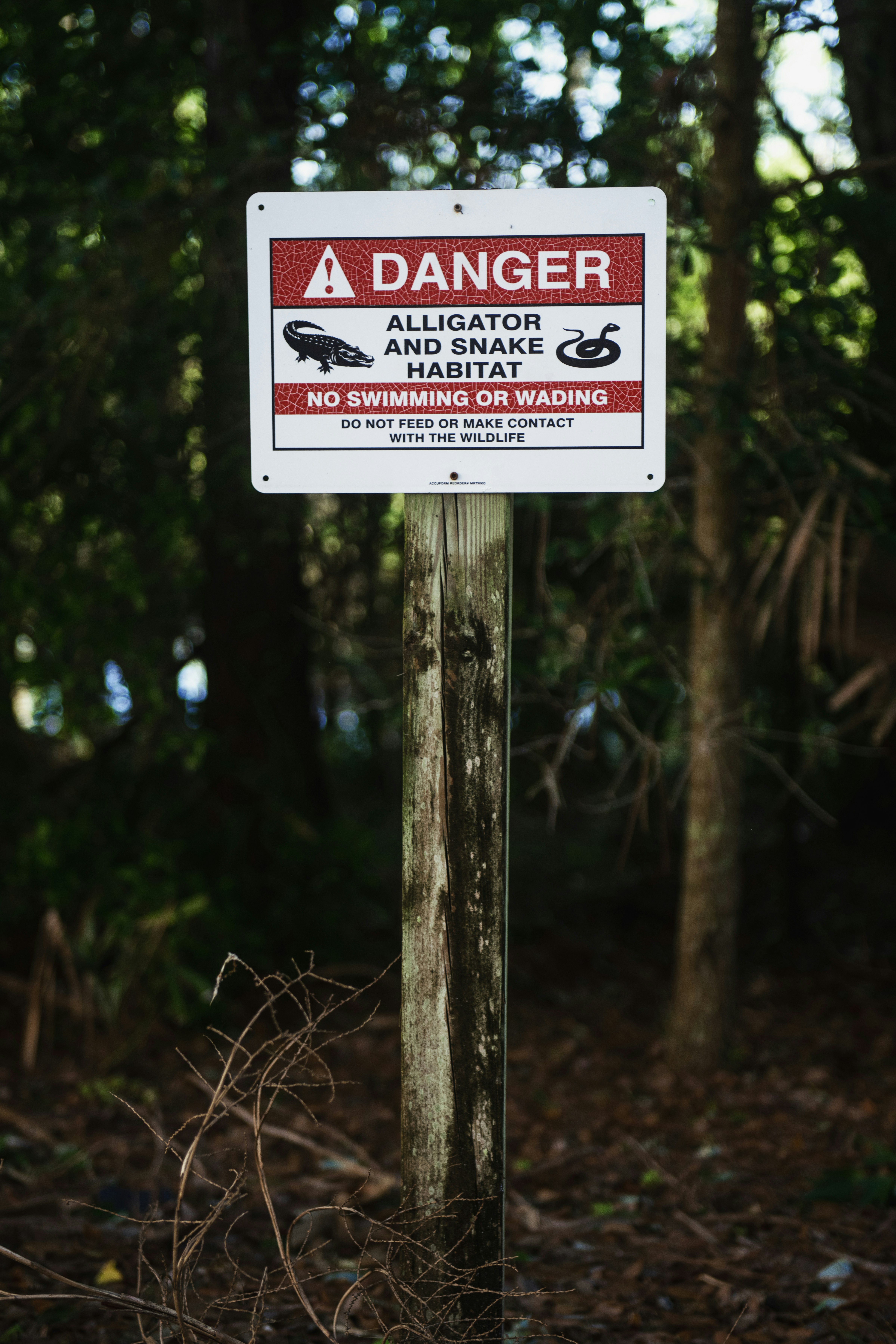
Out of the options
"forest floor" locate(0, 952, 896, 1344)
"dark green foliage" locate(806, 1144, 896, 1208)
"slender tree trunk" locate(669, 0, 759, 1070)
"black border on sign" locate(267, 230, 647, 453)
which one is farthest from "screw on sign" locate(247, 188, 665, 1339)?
"slender tree trunk" locate(669, 0, 759, 1070)

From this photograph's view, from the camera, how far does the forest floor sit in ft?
9.28

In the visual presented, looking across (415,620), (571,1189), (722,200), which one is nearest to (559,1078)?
(571,1189)

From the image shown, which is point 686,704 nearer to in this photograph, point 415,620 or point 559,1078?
A: point 559,1078

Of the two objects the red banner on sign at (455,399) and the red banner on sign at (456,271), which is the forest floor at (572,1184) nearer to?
the red banner on sign at (455,399)

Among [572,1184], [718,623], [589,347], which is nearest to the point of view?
[589,347]

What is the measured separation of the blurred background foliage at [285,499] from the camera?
448 cm

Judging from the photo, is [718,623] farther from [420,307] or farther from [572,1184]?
[420,307]

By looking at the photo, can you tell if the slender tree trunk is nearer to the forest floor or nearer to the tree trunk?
the forest floor

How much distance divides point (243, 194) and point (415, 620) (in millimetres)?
3449

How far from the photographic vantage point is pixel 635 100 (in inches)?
171

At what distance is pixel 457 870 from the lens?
2178mm

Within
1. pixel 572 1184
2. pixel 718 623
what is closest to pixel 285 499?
pixel 718 623

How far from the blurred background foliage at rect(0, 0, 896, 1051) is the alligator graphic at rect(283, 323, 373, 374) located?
85.3 inches

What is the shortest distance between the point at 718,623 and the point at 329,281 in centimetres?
304
